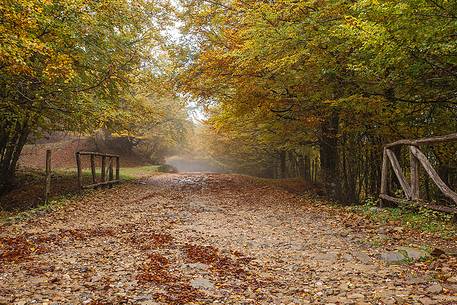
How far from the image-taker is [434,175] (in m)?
7.12

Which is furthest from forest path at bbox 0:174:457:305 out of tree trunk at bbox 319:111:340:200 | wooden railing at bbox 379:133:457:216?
tree trunk at bbox 319:111:340:200

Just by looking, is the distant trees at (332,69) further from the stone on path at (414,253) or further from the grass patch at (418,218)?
the stone on path at (414,253)

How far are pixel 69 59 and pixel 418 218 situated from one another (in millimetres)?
9067

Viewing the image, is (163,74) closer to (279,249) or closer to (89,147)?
(279,249)

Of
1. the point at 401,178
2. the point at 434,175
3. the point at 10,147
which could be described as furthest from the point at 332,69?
the point at 10,147

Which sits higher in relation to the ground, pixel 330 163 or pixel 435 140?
pixel 435 140

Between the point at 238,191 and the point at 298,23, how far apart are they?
8790mm

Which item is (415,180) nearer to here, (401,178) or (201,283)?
(401,178)

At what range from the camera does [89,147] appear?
34.1 m

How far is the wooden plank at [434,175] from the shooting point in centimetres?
665

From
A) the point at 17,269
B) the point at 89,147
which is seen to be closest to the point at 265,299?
the point at 17,269

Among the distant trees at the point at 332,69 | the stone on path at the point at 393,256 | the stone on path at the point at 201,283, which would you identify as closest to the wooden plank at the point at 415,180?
the distant trees at the point at 332,69

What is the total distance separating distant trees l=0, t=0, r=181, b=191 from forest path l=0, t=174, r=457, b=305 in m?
3.56

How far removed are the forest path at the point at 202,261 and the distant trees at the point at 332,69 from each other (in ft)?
11.3
